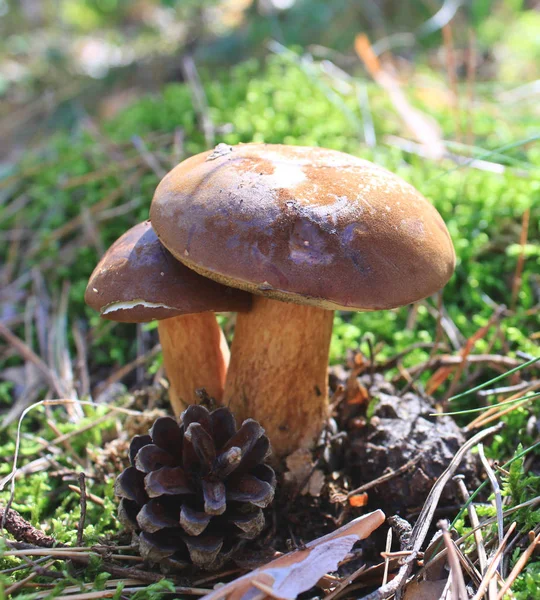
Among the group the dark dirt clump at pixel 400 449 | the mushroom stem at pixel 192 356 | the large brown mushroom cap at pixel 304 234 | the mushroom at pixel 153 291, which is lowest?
the dark dirt clump at pixel 400 449

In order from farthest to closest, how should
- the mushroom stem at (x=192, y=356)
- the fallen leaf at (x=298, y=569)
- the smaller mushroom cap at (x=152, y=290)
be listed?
the mushroom stem at (x=192, y=356) < the smaller mushroom cap at (x=152, y=290) < the fallen leaf at (x=298, y=569)

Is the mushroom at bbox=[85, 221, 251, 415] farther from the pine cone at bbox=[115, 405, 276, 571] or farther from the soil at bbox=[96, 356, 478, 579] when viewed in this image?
the soil at bbox=[96, 356, 478, 579]

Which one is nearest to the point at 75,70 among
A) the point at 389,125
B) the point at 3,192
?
the point at 3,192

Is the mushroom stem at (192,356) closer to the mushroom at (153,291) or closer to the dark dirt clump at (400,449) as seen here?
the mushroom at (153,291)

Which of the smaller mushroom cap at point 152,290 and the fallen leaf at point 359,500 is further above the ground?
the smaller mushroom cap at point 152,290

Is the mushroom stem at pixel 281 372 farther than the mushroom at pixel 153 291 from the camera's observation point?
Yes

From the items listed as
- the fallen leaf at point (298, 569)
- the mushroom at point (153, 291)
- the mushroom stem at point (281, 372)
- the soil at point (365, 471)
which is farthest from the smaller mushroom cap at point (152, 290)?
the fallen leaf at point (298, 569)

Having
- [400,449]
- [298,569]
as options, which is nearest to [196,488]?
[298,569]

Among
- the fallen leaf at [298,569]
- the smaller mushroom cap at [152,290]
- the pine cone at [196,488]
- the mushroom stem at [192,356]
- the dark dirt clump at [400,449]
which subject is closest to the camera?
the fallen leaf at [298,569]
